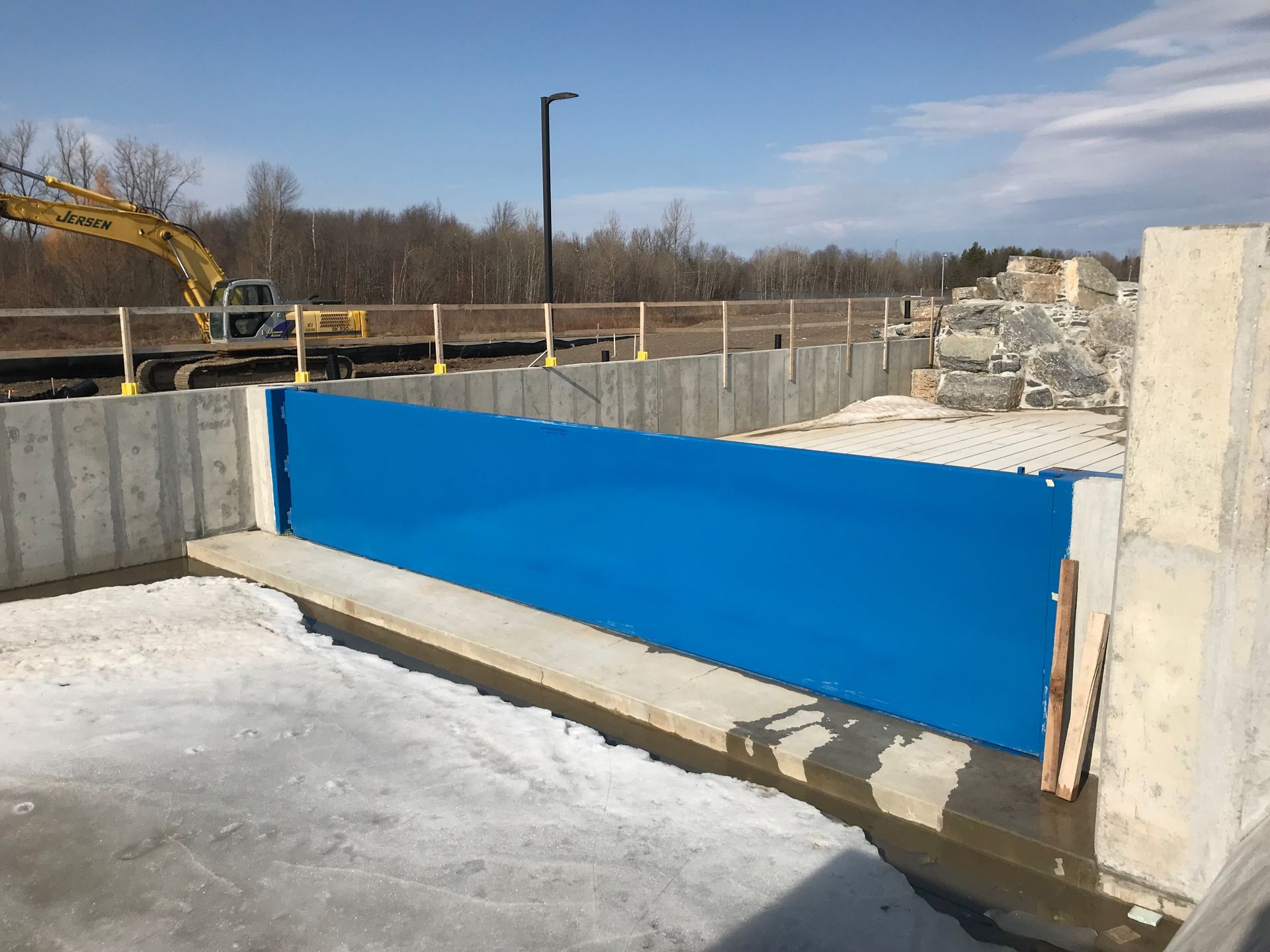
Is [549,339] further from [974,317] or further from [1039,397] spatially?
[1039,397]

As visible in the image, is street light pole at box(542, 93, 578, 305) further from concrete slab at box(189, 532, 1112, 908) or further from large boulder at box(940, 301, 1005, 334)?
concrete slab at box(189, 532, 1112, 908)

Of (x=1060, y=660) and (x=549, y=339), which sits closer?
(x=1060, y=660)

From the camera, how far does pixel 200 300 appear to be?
66.6 ft

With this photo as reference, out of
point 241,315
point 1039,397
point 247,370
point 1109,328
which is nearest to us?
point 1109,328

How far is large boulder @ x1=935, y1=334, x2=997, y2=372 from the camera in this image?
56.9 feet

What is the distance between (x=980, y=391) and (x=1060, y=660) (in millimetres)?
14391

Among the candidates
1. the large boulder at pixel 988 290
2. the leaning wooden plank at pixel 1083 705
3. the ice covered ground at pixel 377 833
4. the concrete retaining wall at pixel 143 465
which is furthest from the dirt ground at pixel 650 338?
the leaning wooden plank at pixel 1083 705

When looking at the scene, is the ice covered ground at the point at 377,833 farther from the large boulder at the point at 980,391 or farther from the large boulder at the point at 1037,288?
the large boulder at the point at 1037,288

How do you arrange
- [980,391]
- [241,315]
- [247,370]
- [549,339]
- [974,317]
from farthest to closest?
[241,315] < [247,370] < [980,391] < [974,317] < [549,339]

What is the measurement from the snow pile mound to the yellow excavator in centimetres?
902

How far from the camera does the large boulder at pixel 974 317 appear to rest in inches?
670

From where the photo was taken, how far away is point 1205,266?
328 cm

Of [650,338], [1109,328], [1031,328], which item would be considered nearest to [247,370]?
[650,338]

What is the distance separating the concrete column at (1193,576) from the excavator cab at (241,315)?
1855 centimetres
